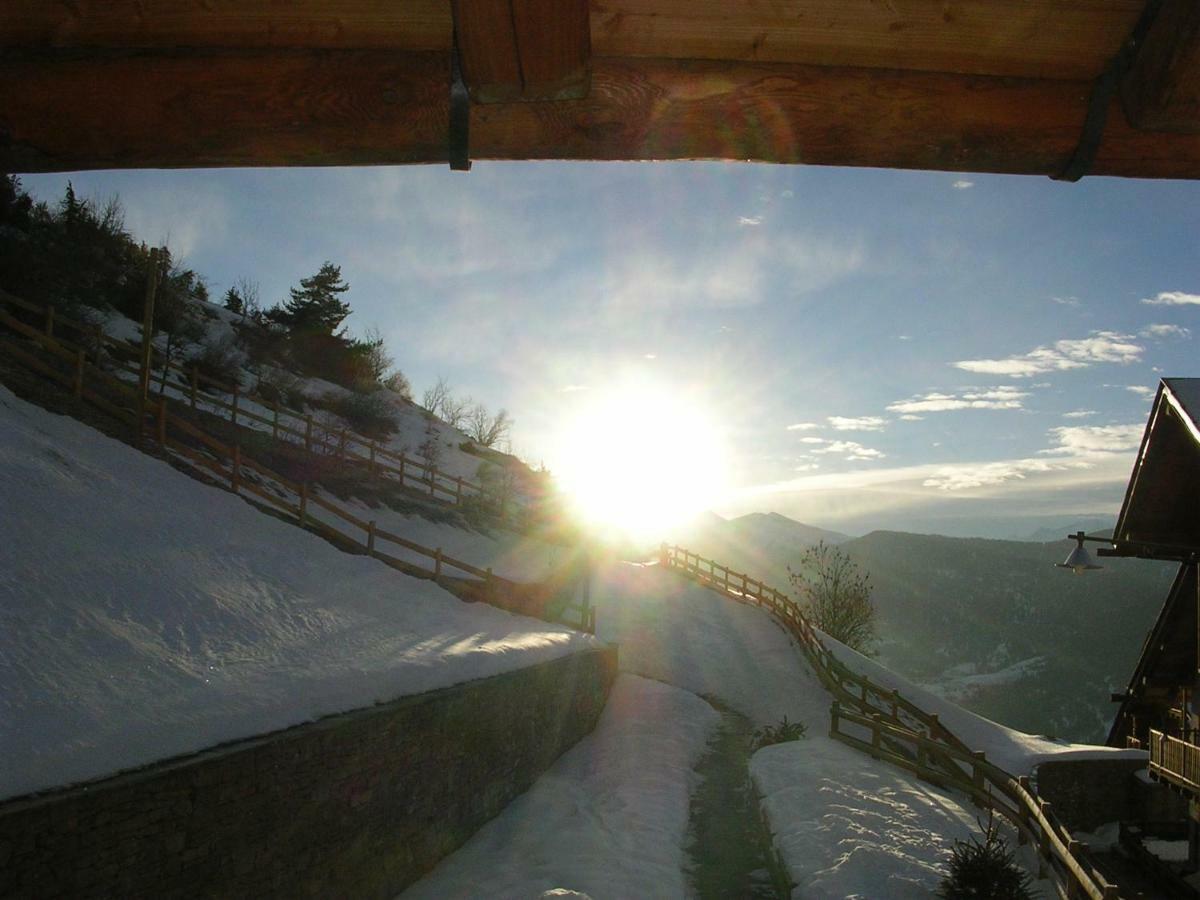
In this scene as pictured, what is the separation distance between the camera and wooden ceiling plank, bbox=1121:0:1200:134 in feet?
8.70

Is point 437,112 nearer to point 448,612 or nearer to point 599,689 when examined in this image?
point 448,612

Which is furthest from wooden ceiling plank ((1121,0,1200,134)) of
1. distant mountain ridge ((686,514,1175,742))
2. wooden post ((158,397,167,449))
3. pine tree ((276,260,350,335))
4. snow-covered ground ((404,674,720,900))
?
distant mountain ridge ((686,514,1175,742))

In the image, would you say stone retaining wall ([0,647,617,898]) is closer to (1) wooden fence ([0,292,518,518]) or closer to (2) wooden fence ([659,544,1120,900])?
(2) wooden fence ([659,544,1120,900])

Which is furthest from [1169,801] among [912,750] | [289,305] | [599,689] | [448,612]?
[289,305]

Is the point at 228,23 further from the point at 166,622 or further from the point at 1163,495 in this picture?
the point at 1163,495

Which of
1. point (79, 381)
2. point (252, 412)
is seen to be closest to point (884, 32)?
point (79, 381)

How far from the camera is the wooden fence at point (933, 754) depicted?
30.1 ft

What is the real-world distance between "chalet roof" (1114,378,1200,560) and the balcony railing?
3.68 meters

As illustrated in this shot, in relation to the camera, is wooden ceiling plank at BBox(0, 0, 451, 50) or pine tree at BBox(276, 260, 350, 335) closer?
wooden ceiling plank at BBox(0, 0, 451, 50)

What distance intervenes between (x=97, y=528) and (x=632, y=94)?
10648 millimetres

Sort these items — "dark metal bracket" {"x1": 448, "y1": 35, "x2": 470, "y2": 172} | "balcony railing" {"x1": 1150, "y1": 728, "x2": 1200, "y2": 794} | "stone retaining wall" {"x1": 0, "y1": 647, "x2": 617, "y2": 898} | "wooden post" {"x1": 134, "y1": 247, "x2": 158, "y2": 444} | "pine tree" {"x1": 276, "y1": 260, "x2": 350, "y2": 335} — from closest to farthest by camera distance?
"dark metal bracket" {"x1": 448, "y1": 35, "x2": 470, "y2": 172}
"stone retaining wall" {"x1": 0, "y1": 647, "x2": 617, "y2": 898}
"balcony railing" {"x1": 1150, "y1": 728, "x2": 1200, "y2": 794}
"wooden post" {"x1": 134, "y1": 247, "x2": 158, "y2": 444}
"pine tree" {"x1": 276, "y1": 260, "x2": 350, "y2": 335}

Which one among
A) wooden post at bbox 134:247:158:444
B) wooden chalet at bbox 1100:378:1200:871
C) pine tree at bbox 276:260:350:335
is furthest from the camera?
pine tree at bbox 276:260:350:335

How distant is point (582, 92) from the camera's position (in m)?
2.86

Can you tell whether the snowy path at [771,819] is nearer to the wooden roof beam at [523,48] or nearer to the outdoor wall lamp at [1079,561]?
the outdoor wall lamp at [1079,561]
